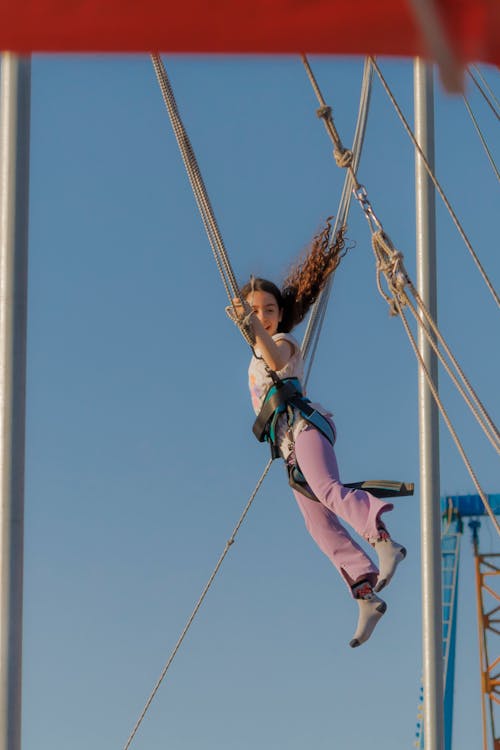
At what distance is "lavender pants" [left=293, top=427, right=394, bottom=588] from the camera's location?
7312 mm

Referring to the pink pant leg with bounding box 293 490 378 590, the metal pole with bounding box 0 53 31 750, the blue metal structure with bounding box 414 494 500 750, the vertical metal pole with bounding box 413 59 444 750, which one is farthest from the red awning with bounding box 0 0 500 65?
the blue metal structure with bounding box 414 494 500 750

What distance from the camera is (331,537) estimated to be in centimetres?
770

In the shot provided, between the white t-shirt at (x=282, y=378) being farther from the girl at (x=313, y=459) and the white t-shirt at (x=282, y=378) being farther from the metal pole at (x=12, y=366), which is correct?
the metal pole at (x=12, y=366)

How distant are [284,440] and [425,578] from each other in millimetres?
3153

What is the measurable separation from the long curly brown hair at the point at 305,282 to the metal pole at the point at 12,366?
212 centimetres

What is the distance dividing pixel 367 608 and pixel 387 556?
318 millimetres

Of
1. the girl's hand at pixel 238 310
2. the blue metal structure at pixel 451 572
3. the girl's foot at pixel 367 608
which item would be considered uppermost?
the blue metal structure at pixel 451 572

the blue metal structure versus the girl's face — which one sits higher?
the blue metal structure

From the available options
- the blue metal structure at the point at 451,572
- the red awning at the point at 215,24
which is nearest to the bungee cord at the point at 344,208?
the red awning at the point at 215,24

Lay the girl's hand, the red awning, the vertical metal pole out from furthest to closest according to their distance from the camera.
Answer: the vertical metal pole
the girl's hand
the red awning

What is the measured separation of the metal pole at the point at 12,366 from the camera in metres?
5.69

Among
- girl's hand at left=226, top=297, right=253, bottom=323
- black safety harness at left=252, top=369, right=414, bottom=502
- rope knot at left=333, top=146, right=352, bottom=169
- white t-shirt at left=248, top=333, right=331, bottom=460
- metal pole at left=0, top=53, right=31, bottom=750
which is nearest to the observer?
metal pole at left=0, top=53, right=31, bottom=750

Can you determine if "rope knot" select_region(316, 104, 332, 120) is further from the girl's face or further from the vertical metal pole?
the vertical metal pole

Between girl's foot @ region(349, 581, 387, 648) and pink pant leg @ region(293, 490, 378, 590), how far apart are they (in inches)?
7.7
